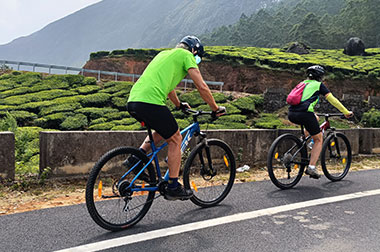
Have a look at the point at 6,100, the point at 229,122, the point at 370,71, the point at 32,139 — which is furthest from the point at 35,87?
the point at 370,71

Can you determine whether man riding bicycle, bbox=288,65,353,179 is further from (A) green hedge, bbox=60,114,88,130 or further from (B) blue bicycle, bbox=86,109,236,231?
(A) green hedge, bbox=60,114,88,130

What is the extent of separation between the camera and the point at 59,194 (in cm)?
482

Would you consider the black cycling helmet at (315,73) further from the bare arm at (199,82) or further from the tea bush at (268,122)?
the tea bush at (268,122)

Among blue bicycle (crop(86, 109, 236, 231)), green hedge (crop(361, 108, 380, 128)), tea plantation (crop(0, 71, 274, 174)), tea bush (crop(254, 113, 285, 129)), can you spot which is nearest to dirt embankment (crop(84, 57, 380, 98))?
green hedge (crop(361, 108, 380, 128))

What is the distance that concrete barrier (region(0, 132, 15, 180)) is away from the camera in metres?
4.83

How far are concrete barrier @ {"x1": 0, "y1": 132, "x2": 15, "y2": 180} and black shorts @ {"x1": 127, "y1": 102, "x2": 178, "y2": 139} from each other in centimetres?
241

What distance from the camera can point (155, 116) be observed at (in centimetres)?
357

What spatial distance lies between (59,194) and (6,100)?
17.8 m

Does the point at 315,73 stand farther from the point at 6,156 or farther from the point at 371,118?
the point at 371,118

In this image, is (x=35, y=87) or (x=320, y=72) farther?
(x=35, y=87)

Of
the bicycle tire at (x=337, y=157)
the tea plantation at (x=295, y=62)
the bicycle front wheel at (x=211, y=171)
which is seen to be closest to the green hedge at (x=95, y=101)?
the bicycle tire at (x=337, y=157)

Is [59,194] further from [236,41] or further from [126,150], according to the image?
[236,41]

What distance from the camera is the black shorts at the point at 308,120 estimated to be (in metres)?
5.54

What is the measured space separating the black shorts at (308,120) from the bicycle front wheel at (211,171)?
→ 1.68 m
